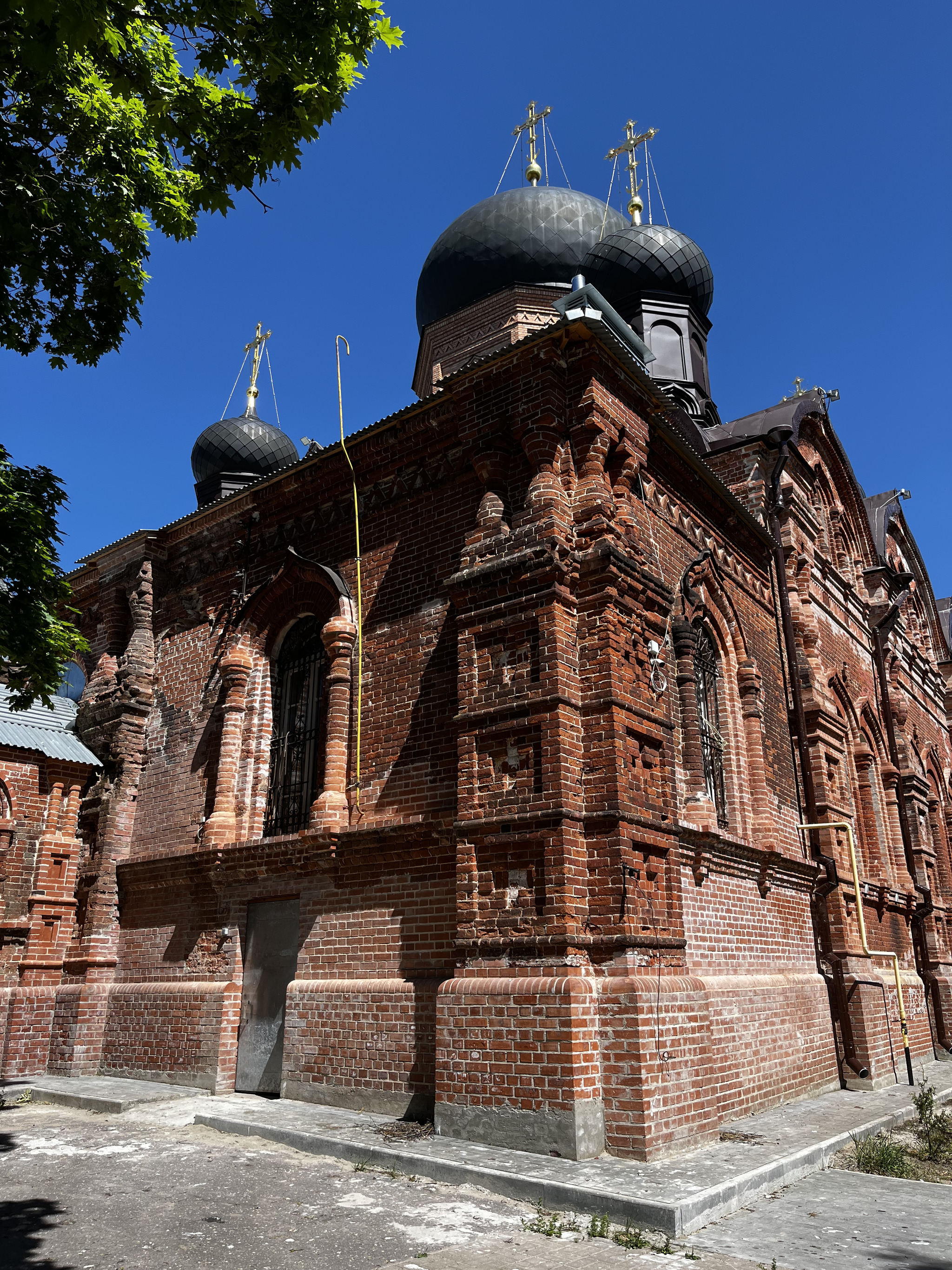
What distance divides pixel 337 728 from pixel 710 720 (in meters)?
4.05

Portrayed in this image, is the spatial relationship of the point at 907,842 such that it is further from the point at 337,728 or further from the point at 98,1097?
the point at 98,1097

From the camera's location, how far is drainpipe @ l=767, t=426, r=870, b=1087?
10586mm

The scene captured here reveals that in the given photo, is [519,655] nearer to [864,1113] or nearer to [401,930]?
[401,930]

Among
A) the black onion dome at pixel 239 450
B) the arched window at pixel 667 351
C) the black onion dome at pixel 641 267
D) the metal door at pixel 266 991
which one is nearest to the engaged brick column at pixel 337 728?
the metal door at pixel 266 991

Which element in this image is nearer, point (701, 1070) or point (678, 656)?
point (701, 1070)

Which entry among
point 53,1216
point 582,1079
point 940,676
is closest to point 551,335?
point 582,1079

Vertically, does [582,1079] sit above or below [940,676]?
below

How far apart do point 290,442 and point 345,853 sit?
13.6 m

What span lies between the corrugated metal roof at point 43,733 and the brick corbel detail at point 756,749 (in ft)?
25.8

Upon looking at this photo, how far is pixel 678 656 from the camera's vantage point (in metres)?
9.48

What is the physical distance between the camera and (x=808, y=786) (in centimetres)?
1130

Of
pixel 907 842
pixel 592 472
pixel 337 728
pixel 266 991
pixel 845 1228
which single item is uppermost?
pixel 592 472

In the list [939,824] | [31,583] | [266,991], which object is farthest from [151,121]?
[939,824]

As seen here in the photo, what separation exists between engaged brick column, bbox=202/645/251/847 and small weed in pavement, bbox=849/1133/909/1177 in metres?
6.34
